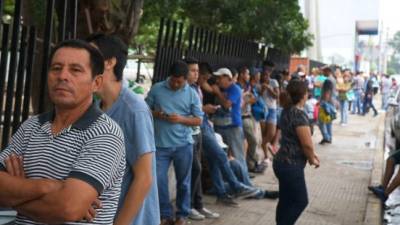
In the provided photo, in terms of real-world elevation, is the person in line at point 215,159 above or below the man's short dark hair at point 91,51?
below

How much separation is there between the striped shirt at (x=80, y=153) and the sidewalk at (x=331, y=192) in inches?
173

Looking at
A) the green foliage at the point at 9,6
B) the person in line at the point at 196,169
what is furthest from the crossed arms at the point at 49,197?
the green foliage at the point at 9,6

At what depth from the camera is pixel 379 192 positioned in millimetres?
7988

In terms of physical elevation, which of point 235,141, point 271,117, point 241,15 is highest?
point 241,15

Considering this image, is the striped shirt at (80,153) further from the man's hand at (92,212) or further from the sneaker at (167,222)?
the sneaker at (167,222)

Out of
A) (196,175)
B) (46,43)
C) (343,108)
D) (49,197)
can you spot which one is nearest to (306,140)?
(196,175)

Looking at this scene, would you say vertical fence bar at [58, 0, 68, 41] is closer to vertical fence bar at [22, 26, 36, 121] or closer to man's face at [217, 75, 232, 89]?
vertical fence bar at [22, 26, 36, 121]

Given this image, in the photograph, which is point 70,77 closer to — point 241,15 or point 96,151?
point 96,151

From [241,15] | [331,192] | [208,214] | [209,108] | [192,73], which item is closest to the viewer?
[192,73]

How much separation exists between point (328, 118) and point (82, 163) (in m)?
11.6

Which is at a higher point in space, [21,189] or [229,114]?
[21,189]

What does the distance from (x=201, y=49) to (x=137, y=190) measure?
19.2 feet

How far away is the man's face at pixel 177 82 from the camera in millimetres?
5633

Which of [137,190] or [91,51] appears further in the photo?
[137,190]
